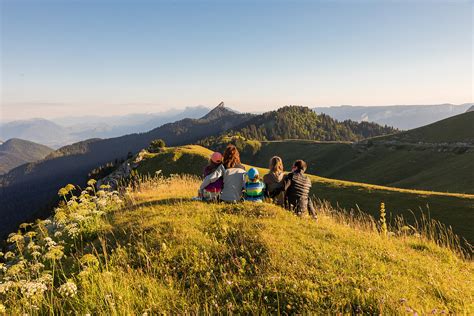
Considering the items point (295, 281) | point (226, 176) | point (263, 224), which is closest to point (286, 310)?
point (295, 281)

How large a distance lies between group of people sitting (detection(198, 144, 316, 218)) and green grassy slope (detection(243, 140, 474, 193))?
46777 mm

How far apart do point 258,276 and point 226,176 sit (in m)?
6.10

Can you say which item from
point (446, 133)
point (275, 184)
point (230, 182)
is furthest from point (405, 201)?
point (446, 133)

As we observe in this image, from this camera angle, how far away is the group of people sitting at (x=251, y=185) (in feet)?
37.2

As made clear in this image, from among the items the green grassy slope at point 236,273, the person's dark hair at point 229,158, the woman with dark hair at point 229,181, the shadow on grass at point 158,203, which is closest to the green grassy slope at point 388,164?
the person's dark hair at point 229,158

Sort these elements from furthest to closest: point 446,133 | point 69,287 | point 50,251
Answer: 1. point 446,133
2. point 50,251
3. point 69,287

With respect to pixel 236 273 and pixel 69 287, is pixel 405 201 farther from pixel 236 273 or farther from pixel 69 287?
pixel 69 287

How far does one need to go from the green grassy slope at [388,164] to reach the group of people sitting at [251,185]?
4678 cm

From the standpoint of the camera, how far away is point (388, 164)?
84812 millimetres

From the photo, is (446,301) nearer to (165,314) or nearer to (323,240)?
(323,240)

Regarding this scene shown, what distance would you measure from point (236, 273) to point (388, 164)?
8996cm

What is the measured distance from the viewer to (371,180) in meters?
76.9

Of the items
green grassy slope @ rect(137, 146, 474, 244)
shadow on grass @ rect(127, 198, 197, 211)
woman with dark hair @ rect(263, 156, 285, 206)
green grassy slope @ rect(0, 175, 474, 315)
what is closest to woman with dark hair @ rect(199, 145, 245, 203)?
shadow on grass @ rect(127, 198, 197, 211)

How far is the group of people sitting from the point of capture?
37.2 ft
